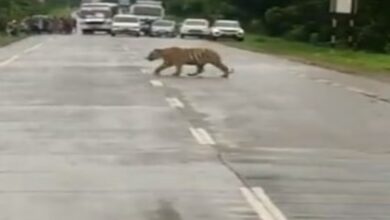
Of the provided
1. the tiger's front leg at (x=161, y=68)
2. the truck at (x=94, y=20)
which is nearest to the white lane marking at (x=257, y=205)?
the tiger's front leg at (x=161, y=68)

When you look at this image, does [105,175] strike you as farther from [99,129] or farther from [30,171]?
[99,129]

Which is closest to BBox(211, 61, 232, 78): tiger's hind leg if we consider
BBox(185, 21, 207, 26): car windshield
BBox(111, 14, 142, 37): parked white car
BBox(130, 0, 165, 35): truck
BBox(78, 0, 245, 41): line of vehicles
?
BBox(78, 0, 245, 41): line of vehicles

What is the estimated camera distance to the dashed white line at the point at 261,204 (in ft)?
→ 34.9

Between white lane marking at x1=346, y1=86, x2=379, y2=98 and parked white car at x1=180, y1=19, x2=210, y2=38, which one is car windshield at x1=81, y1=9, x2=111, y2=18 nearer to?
parked white car at x1=180, y1=19, x2=210, y2=38

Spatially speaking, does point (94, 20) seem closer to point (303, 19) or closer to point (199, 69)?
point (303, 19)

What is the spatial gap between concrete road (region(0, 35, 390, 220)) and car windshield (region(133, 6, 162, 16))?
7308 centimetres

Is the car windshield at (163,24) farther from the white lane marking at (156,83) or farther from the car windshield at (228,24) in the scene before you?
the white lane marking at (156,83)

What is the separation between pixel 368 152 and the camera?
52.4 ft

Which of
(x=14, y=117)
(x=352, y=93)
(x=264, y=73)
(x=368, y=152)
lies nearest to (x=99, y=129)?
(x=14, y=117)

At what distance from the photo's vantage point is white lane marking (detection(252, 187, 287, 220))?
1068 centimetres

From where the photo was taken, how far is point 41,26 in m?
99.9

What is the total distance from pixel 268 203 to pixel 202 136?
5.91m

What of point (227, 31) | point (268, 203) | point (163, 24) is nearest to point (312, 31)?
point (227, 31)

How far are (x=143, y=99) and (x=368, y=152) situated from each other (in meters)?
8.65
